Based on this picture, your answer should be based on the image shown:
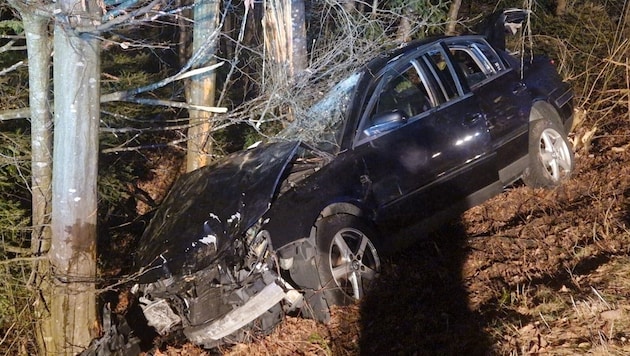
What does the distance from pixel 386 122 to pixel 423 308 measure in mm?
1556

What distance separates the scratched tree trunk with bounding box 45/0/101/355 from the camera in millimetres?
4629

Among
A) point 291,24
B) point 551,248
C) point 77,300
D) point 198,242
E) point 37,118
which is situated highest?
point 291,24

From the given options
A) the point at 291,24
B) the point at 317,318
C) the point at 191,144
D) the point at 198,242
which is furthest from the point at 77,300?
the point at 291,24

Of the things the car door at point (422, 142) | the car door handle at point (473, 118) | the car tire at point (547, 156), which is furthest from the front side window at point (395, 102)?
the car tire at point (547, 156)

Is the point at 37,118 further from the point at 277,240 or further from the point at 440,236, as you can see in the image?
the point at 440,236

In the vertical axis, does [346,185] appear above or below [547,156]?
above

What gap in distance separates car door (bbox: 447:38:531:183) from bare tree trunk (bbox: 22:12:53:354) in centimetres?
374

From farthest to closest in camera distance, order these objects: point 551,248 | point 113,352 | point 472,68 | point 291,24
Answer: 1. point 291,24
2. point 472,68
3. point 551,248
4. point 113,352

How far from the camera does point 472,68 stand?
636 centimetres

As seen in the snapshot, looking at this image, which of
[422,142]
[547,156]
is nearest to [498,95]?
[547,156]

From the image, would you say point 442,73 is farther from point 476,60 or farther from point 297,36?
Answer: point 297,36

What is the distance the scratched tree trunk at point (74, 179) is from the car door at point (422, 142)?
217cm

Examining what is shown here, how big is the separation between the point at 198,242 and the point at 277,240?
0.58 meters

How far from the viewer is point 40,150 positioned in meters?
5.20
